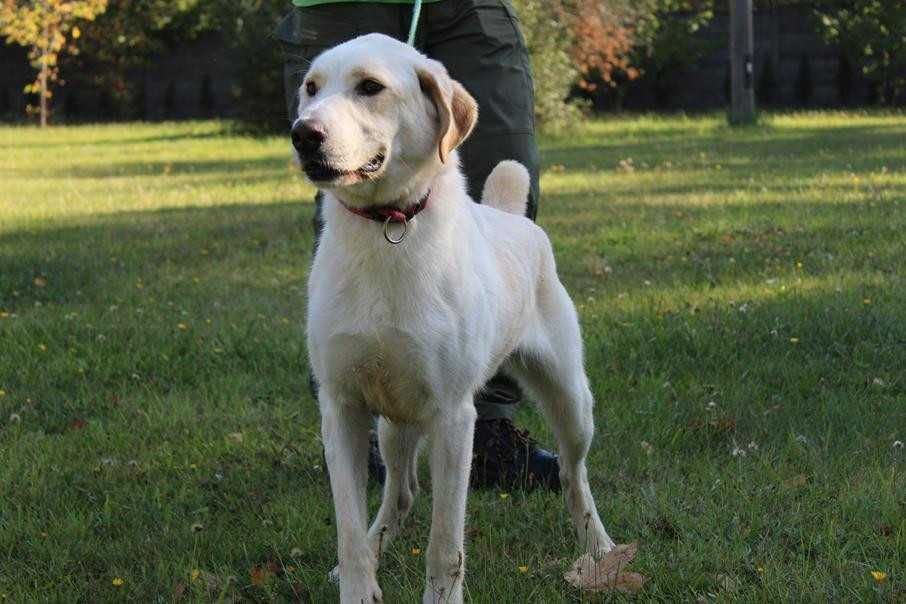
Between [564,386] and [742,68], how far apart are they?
19.3m

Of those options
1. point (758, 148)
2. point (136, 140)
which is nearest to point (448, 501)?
point (758, 148)

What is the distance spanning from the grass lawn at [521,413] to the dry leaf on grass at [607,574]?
0.04 meters

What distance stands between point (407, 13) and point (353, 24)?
7.1 inches

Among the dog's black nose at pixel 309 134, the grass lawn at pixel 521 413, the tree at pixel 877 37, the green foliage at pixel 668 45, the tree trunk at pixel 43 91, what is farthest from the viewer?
the tree trunk at pixel 43 91

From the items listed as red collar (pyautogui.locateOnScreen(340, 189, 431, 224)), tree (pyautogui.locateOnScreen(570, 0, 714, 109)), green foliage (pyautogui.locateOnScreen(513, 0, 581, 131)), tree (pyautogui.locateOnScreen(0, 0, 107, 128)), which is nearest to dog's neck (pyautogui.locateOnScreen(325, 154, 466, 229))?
red collar (pyautogui.locateOnScreen(340, 189, 431, 224))

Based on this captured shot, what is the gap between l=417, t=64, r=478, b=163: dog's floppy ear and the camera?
3404 mm

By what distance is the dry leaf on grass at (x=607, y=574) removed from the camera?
11.4 ft

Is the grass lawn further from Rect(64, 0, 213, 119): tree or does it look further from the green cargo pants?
Rect(64, 0, 213, 119): tree

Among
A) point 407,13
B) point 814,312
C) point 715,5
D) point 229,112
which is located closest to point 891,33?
point 715,5

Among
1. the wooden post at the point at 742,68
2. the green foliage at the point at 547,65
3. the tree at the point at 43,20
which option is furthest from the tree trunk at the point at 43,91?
the wooden post at the point at 742,68

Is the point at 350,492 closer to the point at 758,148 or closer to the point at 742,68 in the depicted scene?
the point at 758,148

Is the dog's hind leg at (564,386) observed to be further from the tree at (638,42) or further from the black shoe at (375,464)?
the tree at (638,42)

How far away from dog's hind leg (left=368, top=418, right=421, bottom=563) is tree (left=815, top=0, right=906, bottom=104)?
24.5 metres

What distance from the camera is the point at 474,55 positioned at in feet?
15.1
